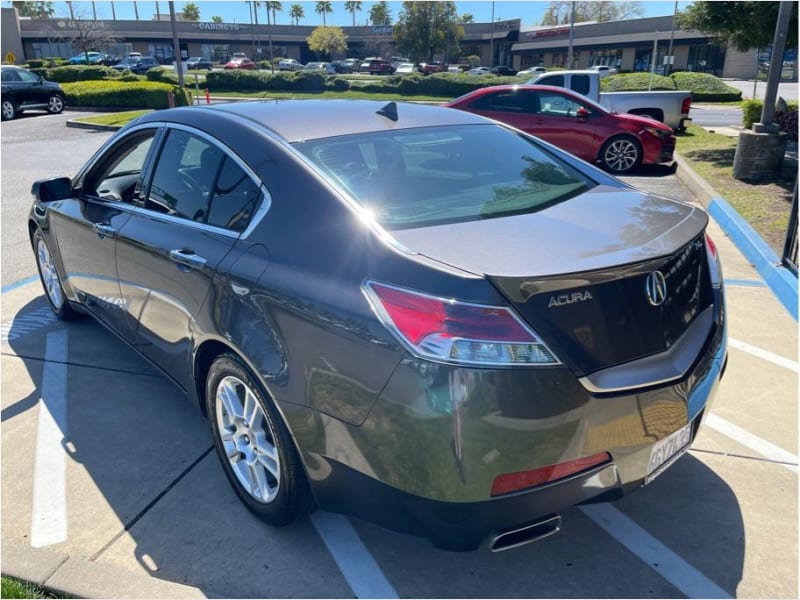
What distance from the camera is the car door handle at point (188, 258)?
10.0 ft

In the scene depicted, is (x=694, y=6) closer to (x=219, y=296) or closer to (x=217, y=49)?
(x=219, y=296)

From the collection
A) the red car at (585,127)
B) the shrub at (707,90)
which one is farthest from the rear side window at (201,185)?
the shrub at (707,90)

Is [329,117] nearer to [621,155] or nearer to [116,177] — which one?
[116,177]

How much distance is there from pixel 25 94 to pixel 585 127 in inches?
799

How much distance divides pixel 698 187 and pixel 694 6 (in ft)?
16.2

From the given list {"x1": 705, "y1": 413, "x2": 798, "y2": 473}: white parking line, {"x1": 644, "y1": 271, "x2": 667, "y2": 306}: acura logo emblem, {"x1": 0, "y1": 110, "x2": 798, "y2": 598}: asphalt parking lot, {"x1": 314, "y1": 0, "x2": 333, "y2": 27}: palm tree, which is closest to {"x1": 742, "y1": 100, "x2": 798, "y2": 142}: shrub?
{"x1": 0, "y1": 110, "x2": 798, "y2": 598}: asphalt parking lot

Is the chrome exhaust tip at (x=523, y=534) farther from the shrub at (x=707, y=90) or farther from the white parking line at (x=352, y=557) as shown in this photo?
the shrub at (x=707, y=90)

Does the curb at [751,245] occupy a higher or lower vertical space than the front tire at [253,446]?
lower

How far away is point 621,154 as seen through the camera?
11969 millimetres

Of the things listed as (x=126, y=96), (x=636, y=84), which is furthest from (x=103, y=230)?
(x=636, y=84)

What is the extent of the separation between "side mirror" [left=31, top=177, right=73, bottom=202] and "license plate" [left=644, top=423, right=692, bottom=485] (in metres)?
3.85

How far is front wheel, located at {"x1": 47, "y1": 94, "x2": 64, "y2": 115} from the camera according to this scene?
24.4 meters

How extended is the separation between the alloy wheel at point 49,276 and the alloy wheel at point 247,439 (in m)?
2.68

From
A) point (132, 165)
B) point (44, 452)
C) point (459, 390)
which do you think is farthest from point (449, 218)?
point (132, 165)
